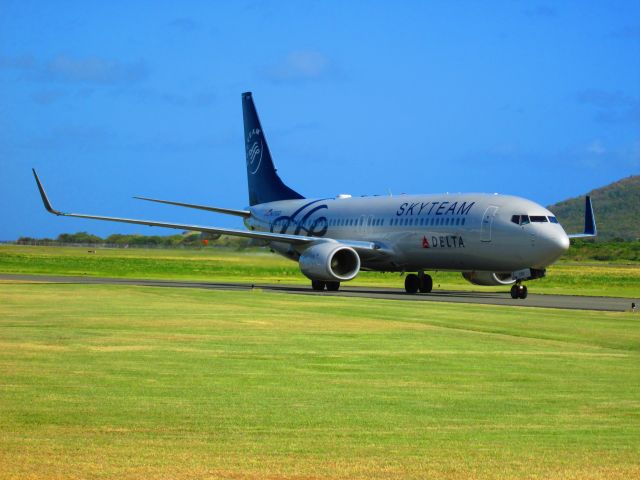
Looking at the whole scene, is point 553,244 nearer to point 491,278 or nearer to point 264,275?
point 491,278

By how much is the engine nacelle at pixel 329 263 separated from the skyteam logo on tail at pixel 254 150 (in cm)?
1232

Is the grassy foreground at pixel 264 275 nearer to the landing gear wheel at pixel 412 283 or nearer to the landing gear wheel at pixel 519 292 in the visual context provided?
the landing gear wheel at pixel 412 283

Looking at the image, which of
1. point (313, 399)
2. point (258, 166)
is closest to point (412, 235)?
point (258, 166)

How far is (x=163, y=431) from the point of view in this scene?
33.7 ft

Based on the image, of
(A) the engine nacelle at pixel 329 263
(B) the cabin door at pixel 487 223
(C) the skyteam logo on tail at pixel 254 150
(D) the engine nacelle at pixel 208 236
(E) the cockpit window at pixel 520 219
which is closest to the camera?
(E) the cockpit window at pixel 520 219

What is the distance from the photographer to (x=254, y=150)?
5444 centimetres

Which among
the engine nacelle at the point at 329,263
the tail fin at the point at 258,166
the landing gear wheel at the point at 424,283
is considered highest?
the tail fin at the point at 258,166

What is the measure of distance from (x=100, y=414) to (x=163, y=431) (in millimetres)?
1054

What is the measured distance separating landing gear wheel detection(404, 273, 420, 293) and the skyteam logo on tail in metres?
13.6

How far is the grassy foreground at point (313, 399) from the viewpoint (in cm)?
905

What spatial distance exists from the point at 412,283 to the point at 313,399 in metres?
31.0

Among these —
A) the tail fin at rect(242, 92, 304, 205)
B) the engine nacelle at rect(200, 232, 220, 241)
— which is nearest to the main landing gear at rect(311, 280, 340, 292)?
the engine nacelle at rect(200, 232, 220, 241)

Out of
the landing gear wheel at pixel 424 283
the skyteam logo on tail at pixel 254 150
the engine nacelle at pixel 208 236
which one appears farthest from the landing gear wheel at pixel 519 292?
the skyteam logo on tail at pixel 254 150

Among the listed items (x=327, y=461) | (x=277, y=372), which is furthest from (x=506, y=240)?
(x=327, y=461)
